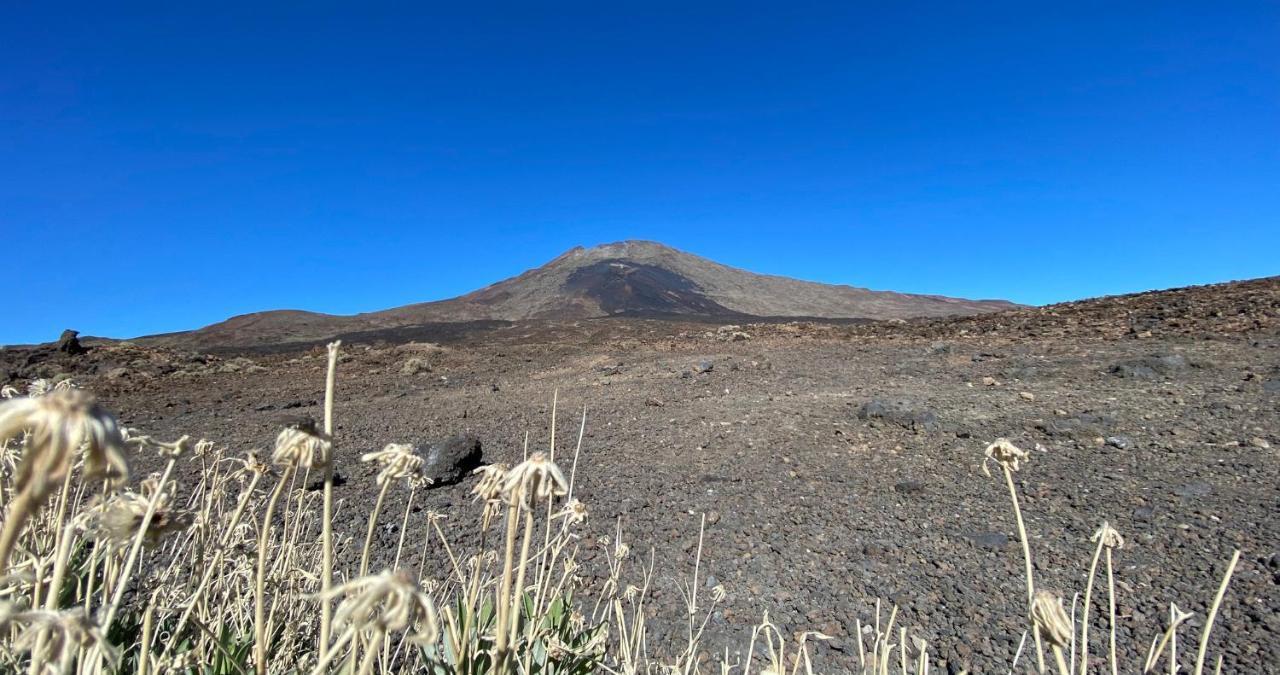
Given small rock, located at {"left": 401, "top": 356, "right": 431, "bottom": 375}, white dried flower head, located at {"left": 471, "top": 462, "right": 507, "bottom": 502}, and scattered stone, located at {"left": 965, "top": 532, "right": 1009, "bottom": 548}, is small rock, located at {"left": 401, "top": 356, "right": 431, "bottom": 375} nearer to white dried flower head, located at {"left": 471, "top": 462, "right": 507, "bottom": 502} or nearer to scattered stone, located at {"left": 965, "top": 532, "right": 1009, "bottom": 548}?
scattered stone, located at {"left": 965, "top": 532, "right": 1009, "bottom": 548}

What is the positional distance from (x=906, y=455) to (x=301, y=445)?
4285 mm

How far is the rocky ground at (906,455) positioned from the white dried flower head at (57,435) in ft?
7.18

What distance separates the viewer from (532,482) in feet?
2.11

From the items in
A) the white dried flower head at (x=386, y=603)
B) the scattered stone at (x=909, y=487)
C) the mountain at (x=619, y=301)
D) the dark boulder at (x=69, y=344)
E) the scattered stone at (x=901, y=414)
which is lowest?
the scattered stone at (x=909, y=487)

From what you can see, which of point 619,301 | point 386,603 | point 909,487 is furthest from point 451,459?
point 619,301

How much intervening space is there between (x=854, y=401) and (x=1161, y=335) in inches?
190

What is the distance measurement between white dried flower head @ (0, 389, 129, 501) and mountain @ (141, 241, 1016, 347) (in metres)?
29.8

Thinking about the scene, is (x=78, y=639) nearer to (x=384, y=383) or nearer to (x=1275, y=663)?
(x=1275, y=663)

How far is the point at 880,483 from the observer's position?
3.76 m

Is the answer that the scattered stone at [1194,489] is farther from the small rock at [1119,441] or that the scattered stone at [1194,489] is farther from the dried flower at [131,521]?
the dried flower at [131,521]

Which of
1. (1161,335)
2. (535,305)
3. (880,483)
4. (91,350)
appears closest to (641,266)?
(535,305)

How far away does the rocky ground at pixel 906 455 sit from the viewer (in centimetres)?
244

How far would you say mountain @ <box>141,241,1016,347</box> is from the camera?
107 feet

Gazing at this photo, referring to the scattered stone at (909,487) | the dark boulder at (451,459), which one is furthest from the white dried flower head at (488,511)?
the scattered stone at (909,487)
